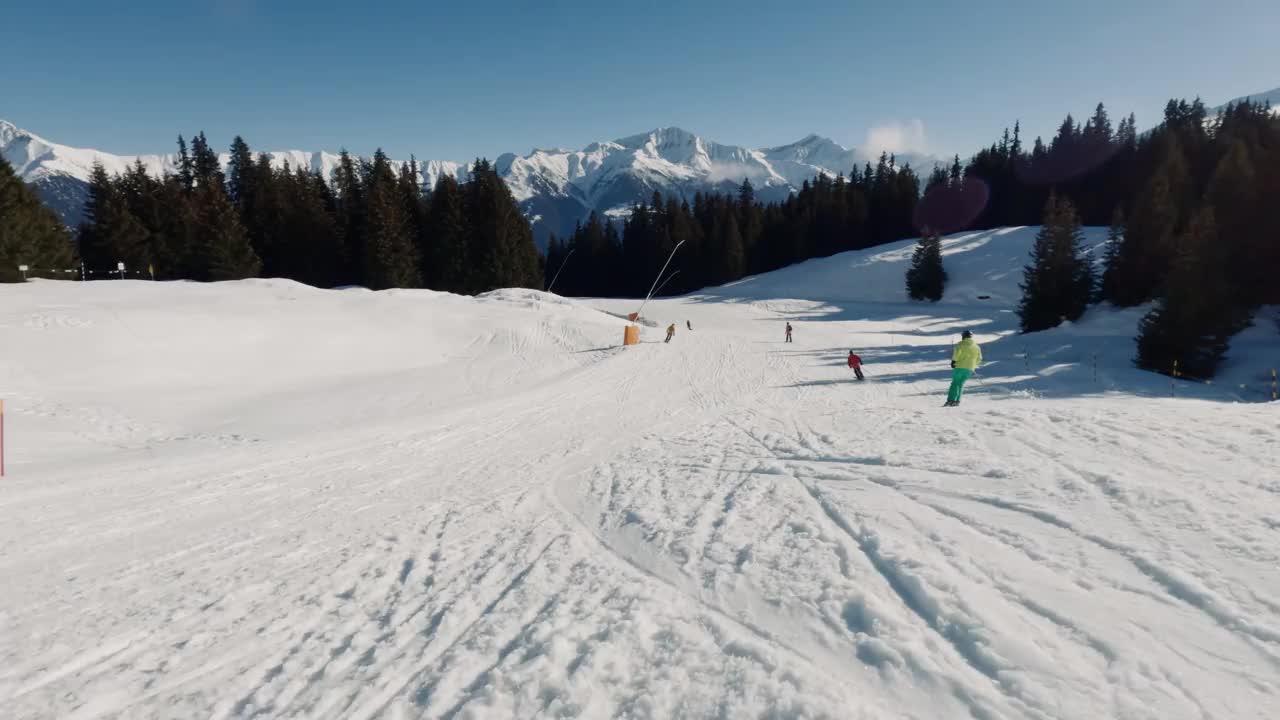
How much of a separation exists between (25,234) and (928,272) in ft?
237

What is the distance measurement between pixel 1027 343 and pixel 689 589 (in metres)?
30.4

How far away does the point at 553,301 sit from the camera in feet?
119

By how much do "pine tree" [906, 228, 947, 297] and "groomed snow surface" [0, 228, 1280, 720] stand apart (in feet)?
159

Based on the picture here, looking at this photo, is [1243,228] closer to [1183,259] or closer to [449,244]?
[1183,259]

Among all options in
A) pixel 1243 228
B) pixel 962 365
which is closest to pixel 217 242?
pixel 962 365

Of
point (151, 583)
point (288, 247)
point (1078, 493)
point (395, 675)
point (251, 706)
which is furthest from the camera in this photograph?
point (288, 247)

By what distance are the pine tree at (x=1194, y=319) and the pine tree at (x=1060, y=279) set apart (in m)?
11.2

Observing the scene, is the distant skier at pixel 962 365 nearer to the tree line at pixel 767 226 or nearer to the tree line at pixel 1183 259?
the tree line at pixel 1183 259

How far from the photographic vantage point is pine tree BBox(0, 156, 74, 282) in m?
29.3

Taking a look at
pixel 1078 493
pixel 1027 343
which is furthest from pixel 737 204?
pixel 1078 493

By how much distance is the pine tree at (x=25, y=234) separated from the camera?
29312mm

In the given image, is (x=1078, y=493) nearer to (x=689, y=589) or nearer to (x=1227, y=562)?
(x=1227, y=562)

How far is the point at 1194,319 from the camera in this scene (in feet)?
69.4

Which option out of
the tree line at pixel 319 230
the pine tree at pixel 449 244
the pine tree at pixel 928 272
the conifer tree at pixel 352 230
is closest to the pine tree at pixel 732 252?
the pine tree at pixel 928 272
